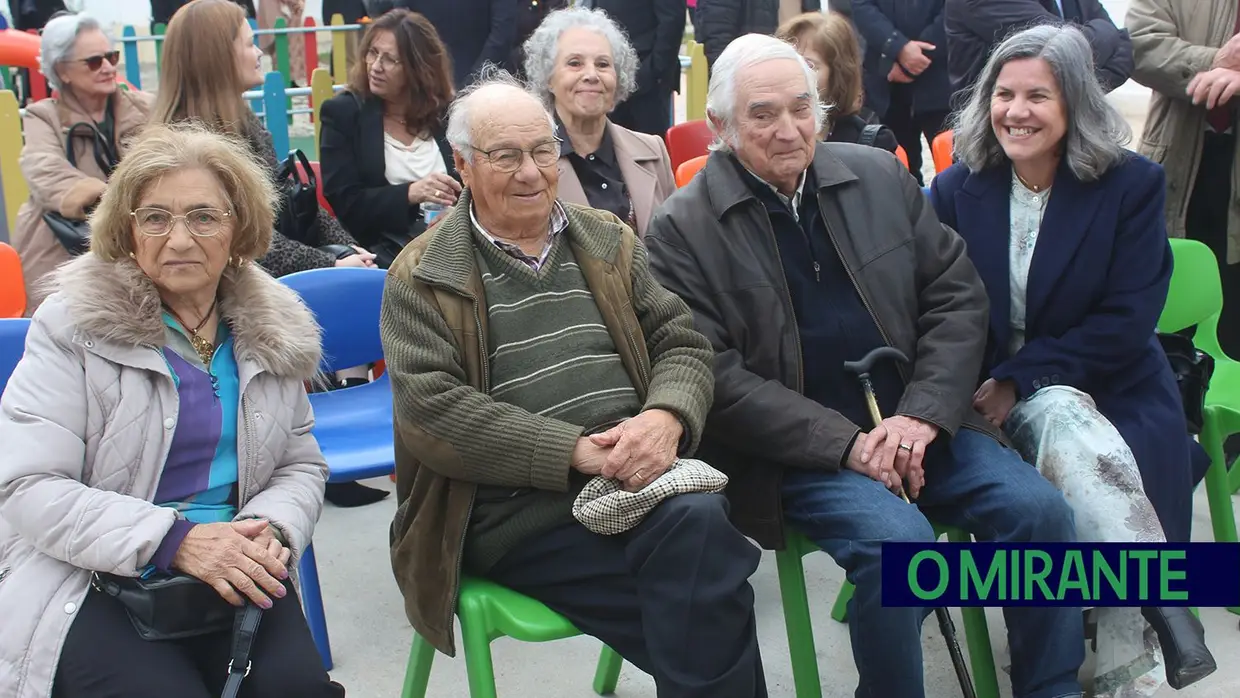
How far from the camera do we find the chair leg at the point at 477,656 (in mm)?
2229

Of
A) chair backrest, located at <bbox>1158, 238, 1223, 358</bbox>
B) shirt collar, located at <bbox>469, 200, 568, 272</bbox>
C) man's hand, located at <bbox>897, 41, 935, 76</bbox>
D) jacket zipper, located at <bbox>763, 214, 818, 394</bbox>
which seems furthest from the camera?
man's hand, located at <bbox>897, 41, 935, 76</bbox>

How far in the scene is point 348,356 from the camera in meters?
3.29

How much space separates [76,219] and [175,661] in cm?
225

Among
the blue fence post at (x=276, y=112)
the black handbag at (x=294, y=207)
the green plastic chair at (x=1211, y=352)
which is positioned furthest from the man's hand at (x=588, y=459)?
the blue fence post at (x=276, y=112)

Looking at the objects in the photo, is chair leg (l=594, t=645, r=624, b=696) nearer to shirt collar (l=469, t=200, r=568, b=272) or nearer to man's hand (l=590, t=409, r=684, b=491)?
man's hand (l=590, t=409, r=684, b=491)

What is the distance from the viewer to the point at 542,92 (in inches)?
156

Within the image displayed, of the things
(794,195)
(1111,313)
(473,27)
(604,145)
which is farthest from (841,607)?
(473,27)

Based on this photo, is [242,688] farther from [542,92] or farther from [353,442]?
[542,92]

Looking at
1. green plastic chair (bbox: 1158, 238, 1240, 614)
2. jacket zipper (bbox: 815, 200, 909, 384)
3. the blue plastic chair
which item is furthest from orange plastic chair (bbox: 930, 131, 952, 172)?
the blue plastic chair

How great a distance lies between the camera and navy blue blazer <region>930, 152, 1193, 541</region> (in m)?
2.81

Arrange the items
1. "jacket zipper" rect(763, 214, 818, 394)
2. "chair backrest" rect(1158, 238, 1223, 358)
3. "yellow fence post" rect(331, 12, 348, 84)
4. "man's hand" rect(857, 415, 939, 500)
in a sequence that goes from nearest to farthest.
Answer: "man's hand" rect(857, 415, 939, 500)
"jacket zipper" rect(763, 214, 818, 394)
"chair backrest" rect(1158, 238, 1223, 358)
"yellow fence post" rect(331, 12, 348, 84)

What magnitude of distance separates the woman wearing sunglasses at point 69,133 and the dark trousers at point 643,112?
2.71m

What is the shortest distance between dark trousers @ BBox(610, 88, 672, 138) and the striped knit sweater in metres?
3.93

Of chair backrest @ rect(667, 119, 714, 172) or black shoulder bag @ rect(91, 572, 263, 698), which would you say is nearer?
black shoulder bag @ rect(91, 572, 263, 698)
